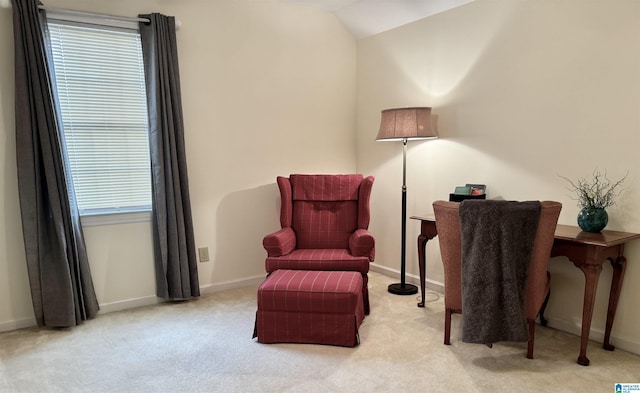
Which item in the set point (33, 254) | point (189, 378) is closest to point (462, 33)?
point (189, 378)

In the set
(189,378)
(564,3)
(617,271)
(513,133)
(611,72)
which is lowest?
(189,378)

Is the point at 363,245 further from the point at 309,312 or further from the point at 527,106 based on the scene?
the point at 527,106

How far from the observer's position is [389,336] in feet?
8.02

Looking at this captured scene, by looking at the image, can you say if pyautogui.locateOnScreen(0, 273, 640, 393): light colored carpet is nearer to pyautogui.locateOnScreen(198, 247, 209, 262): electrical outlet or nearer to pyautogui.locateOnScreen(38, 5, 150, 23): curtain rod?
pyautogui.locateOnScreen(198, 247, 209, 262): electrical outlet

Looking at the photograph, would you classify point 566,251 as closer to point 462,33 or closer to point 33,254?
point 462,33

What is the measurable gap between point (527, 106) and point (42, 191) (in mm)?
3278

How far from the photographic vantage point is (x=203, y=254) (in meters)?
3.29

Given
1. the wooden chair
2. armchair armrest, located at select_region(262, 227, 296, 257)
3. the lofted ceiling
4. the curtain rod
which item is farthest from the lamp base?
the curtain rod

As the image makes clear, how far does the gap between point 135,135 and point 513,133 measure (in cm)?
274

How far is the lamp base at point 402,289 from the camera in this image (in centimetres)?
320

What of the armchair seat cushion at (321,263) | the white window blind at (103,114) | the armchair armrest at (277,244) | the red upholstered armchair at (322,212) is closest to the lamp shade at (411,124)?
the red upholstered armchair at (322,212)

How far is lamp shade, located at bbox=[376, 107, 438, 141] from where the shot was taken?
293cm

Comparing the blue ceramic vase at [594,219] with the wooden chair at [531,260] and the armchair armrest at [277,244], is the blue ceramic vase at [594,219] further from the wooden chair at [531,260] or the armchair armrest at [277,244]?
the armchair armrest at [277,244]

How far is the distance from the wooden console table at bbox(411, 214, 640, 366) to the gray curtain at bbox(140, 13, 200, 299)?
254cm
